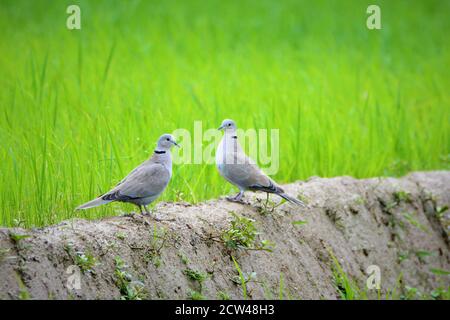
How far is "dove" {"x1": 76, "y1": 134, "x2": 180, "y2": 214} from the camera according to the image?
17.0ft

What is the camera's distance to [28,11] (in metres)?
13.4

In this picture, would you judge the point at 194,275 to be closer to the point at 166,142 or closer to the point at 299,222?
the point at 166,142

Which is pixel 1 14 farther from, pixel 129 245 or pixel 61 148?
pixel 129 245

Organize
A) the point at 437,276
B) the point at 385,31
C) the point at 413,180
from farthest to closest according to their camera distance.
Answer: the point at 385,31
the point at 413,180
the point at 437,276

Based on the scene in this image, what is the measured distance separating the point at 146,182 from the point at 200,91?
158 inches

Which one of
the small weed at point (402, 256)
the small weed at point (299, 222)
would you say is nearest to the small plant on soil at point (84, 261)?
the small weed at point (299, 222)

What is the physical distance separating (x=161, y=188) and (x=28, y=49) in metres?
5.79

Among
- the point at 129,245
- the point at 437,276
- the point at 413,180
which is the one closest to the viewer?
the point at 129,245

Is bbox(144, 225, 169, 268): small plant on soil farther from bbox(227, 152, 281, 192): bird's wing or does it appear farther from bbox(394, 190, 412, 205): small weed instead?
bbox(394, 190, 412, 205): small weed

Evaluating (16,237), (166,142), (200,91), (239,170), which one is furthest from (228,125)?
(200,91)

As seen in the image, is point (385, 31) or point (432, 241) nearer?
point (432, 241)

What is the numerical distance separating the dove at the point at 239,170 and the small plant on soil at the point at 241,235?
0.32 meters

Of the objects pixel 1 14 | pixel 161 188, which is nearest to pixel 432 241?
pixel 161 188

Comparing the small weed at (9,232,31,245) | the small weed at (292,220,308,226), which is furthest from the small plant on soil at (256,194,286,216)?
the small weed at (9,232,31,245)
